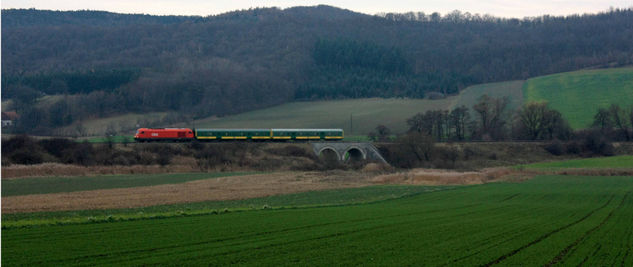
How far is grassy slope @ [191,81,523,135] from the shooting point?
11738cm

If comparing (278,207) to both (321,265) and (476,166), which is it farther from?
(476,166)

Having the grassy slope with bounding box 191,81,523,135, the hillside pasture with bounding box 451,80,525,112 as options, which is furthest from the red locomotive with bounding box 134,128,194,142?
the hillside pasture with bounding box 451,80,525,112

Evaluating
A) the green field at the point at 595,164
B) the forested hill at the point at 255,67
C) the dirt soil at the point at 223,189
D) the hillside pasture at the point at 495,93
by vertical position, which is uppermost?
the forested hill at the point at 255,67

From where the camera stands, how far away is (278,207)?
117ft

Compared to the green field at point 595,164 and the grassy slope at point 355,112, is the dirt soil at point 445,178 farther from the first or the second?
the grassy slope at point 355,112

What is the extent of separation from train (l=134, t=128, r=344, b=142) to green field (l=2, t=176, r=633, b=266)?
50.0m

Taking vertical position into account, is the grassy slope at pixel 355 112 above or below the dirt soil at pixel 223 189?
above

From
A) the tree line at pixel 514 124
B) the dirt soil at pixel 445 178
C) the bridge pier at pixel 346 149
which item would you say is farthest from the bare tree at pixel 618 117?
the dirt soil at pixel 445 178

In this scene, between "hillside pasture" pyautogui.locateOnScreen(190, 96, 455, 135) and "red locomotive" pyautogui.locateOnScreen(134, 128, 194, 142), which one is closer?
"red locomotive" pyautogui.locateOnScreen(134, 128, 194, 142)

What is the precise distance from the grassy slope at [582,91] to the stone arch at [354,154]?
3953 centimetres

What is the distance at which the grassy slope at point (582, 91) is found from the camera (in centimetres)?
11169

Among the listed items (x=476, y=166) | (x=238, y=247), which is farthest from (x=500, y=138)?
(x=238, y=247)

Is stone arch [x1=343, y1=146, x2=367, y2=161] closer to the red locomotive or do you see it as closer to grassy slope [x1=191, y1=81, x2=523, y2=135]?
the red locomotive

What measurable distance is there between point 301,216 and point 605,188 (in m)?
29.3
